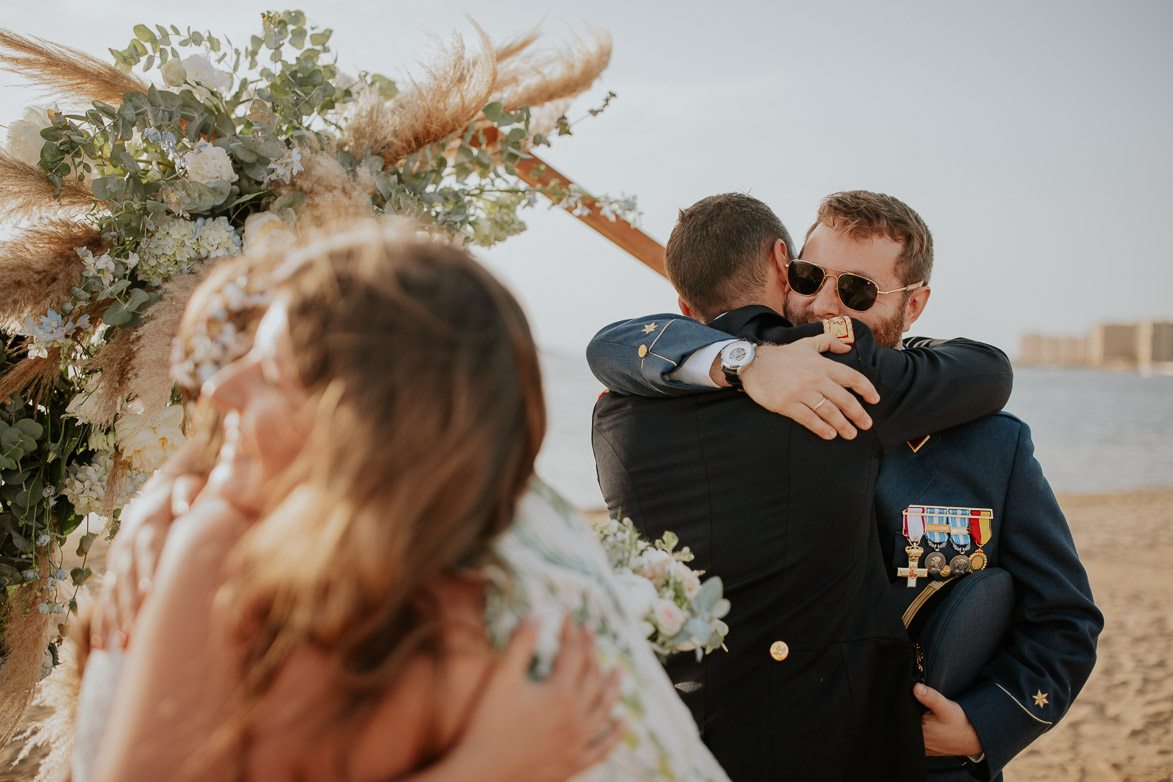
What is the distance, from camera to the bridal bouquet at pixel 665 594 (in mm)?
1513

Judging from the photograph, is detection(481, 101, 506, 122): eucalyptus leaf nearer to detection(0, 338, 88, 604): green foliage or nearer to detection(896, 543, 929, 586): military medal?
detection(0, 338, 88, 604): green foliage

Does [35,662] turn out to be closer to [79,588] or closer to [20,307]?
[79,588]

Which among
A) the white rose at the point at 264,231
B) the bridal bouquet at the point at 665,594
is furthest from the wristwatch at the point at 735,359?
the white rose at the point at 264,231

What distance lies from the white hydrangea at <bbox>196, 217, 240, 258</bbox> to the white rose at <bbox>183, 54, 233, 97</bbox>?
15.2 inches

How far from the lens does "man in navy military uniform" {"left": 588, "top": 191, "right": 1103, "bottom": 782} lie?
2.02 metres

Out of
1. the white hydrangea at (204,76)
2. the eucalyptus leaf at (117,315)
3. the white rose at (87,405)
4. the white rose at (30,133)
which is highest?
the white hydrangea at (204,76)

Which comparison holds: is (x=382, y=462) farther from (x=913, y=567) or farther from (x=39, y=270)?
(x=913, y=567)

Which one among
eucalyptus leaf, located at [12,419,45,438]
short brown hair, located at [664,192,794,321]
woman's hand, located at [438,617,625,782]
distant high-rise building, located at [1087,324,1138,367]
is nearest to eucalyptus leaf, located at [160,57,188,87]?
eucalyptus leaf, located at [12,419,45,438]

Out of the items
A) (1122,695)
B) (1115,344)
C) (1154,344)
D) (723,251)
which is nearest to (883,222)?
(723,251)

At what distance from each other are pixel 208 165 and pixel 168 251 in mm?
222

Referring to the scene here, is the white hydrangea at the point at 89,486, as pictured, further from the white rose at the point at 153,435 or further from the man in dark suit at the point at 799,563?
the man in dark suit at the point at 799,563

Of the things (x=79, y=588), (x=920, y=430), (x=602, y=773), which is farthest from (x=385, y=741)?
(x=79, y=588)

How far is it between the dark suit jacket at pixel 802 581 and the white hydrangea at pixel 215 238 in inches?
45.7

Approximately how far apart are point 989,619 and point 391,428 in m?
1.81
